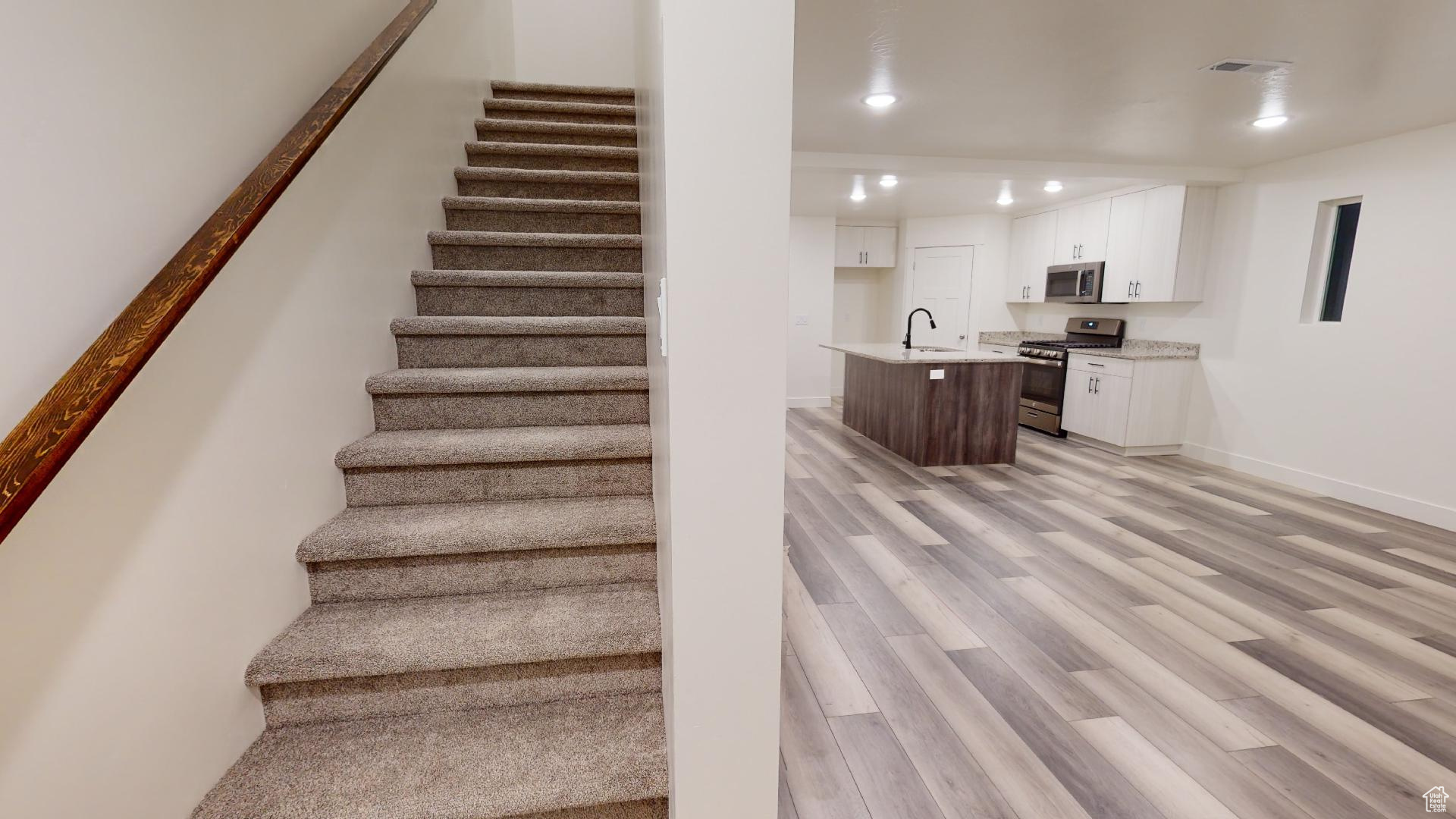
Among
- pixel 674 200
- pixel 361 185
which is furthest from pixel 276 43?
pixel 674 200

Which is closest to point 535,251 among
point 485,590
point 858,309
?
point 485,590

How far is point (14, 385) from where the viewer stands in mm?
863

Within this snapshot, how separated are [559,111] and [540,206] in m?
1.17

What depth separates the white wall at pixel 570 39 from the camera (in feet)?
15.2

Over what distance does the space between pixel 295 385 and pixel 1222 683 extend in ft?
10.0

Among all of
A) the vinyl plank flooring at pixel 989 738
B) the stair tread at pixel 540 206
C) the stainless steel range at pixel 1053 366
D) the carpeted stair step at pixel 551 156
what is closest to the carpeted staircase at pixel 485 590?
the stair tread at pixel 540 206

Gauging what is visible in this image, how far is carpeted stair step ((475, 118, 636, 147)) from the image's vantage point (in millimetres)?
3189

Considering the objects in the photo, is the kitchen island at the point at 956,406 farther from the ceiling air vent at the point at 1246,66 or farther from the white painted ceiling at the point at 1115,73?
the ceiling air vent at the point at 1246,66

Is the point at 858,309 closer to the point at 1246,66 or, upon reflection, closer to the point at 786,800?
the point at 1246,66

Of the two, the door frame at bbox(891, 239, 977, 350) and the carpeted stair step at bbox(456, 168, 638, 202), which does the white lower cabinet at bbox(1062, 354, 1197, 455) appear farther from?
the carpeted stair step at bbox(456, 168, 638, 202)

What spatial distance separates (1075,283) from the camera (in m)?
6.21

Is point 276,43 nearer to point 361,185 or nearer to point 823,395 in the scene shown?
point 361,185

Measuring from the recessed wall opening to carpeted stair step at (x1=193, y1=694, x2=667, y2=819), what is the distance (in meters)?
5.45

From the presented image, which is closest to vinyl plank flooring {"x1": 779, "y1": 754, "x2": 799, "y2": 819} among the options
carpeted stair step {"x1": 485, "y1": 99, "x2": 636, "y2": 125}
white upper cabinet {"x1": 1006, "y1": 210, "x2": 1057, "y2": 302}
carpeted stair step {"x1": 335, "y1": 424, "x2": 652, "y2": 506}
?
carpeted stair step {"x1": 335, "y1": 424, "x2": 652, "y2": 506}
